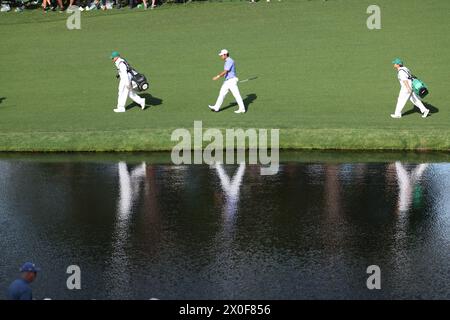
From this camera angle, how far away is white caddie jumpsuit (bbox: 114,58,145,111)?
24.9 metres

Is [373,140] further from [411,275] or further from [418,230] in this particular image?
[411,275]

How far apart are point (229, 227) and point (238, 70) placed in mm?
17188

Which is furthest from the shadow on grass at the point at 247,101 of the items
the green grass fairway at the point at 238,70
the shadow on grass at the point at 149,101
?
the shadow on grass at the point at 149,101

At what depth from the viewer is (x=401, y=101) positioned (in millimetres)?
23703

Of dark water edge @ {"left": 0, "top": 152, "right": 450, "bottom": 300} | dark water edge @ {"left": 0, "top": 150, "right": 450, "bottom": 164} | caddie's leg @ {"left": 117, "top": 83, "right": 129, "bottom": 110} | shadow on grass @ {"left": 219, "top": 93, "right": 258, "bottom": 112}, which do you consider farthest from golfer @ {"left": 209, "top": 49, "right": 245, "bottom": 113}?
dark water edge @ {"left": 0, "top": 152, "right": 450, "bottom": 300}

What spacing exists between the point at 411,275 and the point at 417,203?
14.0 ft

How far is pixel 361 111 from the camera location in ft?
83.6

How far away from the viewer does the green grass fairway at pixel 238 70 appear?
22078mm

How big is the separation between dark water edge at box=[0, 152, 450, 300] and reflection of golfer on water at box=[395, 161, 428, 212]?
4cm

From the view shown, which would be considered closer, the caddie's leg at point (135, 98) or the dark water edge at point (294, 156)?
the dark water edge at point (294, 156)

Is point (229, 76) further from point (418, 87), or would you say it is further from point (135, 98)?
point (418, 87)

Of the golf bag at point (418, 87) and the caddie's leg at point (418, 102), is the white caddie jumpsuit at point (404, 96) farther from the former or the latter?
the golf bag at point (418, 87)

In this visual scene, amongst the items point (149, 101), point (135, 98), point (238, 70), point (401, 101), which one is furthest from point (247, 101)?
point (401, 101)
